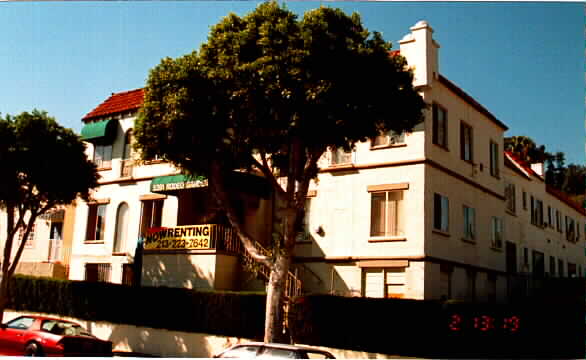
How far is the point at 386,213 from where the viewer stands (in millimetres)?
23906

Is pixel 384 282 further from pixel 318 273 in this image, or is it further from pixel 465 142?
pixel 465 142

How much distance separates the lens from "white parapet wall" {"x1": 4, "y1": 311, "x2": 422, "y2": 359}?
22.2 m

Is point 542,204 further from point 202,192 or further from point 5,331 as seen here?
point 5,331

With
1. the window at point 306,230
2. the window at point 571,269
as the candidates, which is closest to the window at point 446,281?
the window at point 306,230

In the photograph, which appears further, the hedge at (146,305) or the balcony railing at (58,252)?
the balcony railing at (58,252)

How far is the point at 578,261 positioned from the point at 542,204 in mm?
6844

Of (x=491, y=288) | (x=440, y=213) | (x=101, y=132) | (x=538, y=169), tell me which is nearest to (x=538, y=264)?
(x=538, y=169)

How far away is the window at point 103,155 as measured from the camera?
32.5 metres

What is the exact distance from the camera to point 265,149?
18.5 meters

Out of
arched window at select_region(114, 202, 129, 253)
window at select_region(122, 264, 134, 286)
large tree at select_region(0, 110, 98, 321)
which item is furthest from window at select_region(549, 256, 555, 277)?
large tree at select_region(0, 110, 98, 321)

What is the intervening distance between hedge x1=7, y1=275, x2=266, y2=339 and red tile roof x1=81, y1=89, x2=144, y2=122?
9.15m

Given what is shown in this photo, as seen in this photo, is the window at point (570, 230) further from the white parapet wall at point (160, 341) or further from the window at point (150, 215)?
the white parapet wall at point (160, 341)

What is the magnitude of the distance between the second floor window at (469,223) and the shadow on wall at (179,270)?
1070 centimetres

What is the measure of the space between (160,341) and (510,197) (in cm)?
1923
